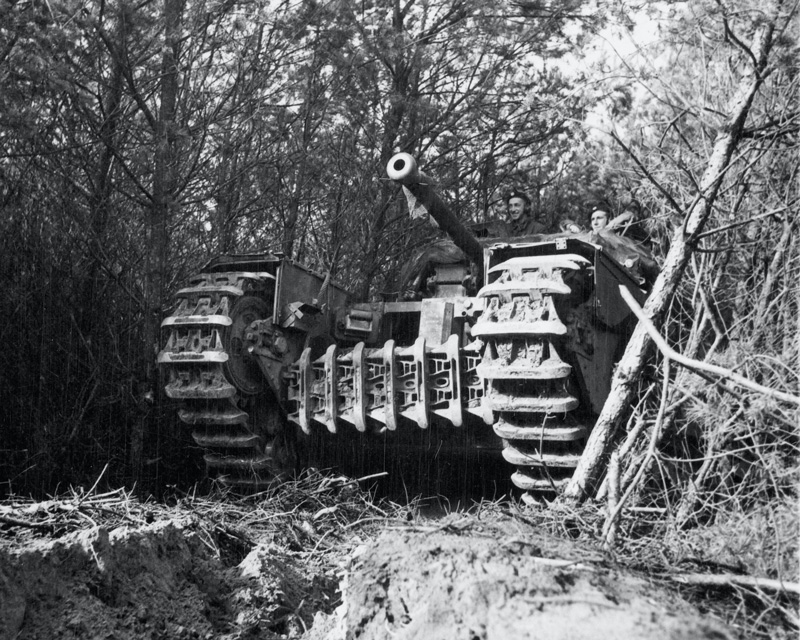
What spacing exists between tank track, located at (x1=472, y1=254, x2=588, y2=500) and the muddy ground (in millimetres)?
1374

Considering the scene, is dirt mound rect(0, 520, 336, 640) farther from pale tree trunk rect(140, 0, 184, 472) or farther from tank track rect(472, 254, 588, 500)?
pale tree trunk rect(140, 0, 184, 472)

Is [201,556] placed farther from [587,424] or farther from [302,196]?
[302,196]

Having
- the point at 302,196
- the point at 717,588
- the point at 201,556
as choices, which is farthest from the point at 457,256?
the point at 717,588

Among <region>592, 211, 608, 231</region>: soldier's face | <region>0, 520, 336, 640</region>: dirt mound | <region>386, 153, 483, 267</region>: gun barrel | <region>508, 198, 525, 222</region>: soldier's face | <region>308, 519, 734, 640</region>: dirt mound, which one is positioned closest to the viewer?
<region>308, 519, 734, 640</region>: dirt mound

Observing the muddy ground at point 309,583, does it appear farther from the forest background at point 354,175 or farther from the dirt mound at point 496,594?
the forest background at point 354,175

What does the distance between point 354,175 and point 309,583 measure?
750 centimetres

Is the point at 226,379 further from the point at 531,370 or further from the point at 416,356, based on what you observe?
the point at 531,370

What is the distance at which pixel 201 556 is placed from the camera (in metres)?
3.85

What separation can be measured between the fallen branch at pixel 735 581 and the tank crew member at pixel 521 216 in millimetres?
6044

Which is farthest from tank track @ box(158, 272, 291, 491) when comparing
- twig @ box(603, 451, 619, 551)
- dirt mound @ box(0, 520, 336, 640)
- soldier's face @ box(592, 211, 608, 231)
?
soldier's face @ box(592, 211, 608, 231)

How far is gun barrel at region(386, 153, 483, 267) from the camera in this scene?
5.80 meters

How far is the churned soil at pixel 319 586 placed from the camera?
246 cm

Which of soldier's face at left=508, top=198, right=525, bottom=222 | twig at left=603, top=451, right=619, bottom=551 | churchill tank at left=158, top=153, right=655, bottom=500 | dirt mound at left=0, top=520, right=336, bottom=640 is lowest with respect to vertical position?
dirt mound at left=0, top=520, right=336, bottom=640

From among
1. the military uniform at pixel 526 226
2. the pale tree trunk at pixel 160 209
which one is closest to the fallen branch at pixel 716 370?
the military uniform at pixel 526 226
